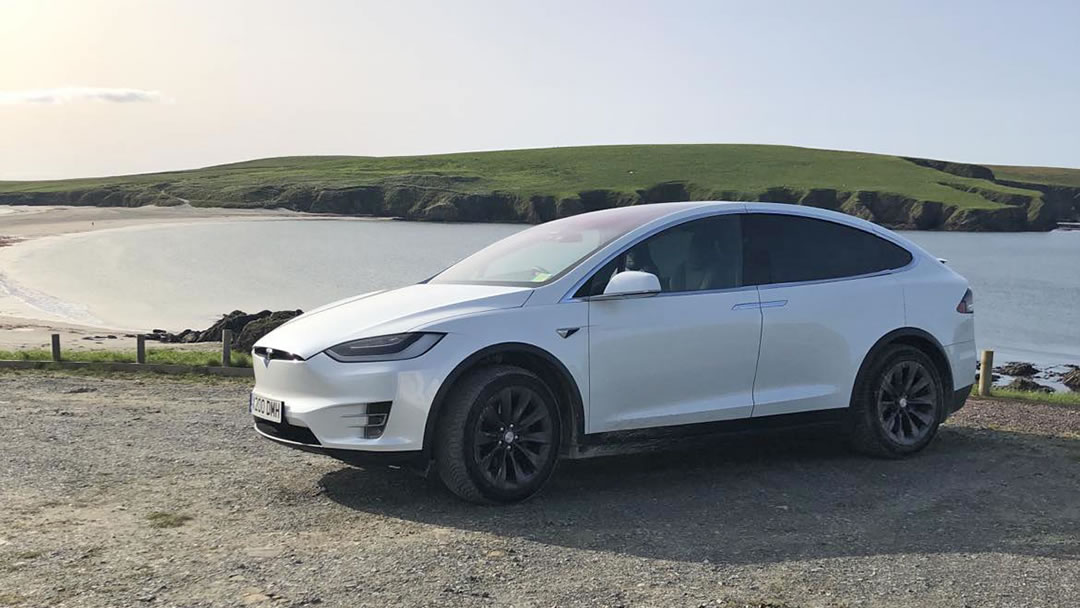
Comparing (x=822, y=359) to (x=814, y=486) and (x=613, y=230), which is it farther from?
(x=613, y=230)

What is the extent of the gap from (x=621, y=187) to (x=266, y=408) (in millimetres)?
122431

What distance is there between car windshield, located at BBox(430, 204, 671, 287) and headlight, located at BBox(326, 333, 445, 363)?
88 cm

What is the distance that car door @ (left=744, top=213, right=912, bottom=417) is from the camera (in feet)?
23.4

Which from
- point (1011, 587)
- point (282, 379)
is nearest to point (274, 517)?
point (282, 379)

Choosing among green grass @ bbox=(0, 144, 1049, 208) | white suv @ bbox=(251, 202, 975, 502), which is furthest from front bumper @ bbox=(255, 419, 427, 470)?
green grass @ bbox=(0, 144, 1049, 208)

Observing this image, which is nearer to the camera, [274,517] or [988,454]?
[274,517]

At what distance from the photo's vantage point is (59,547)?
5328mm

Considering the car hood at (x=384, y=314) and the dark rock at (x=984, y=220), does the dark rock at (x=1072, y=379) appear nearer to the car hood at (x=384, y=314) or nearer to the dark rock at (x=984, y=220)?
the car hood at (x=384, y=314)

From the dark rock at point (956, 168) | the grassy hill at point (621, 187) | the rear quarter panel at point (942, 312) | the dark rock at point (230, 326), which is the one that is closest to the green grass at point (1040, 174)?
the grassy hill at point (621, 187)

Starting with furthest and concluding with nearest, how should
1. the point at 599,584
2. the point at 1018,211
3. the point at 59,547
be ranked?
the point at 1018,211
the point at 59,547
the point at 599,584

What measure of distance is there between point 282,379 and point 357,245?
68421 mm

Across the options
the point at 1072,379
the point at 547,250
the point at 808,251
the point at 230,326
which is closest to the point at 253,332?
the point at 230,326

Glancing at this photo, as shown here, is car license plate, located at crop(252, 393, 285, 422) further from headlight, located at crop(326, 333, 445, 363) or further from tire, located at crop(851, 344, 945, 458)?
tire, located at crop(851, 344, 945, 458)

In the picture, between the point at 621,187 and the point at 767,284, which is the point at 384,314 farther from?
the point at 621,187
